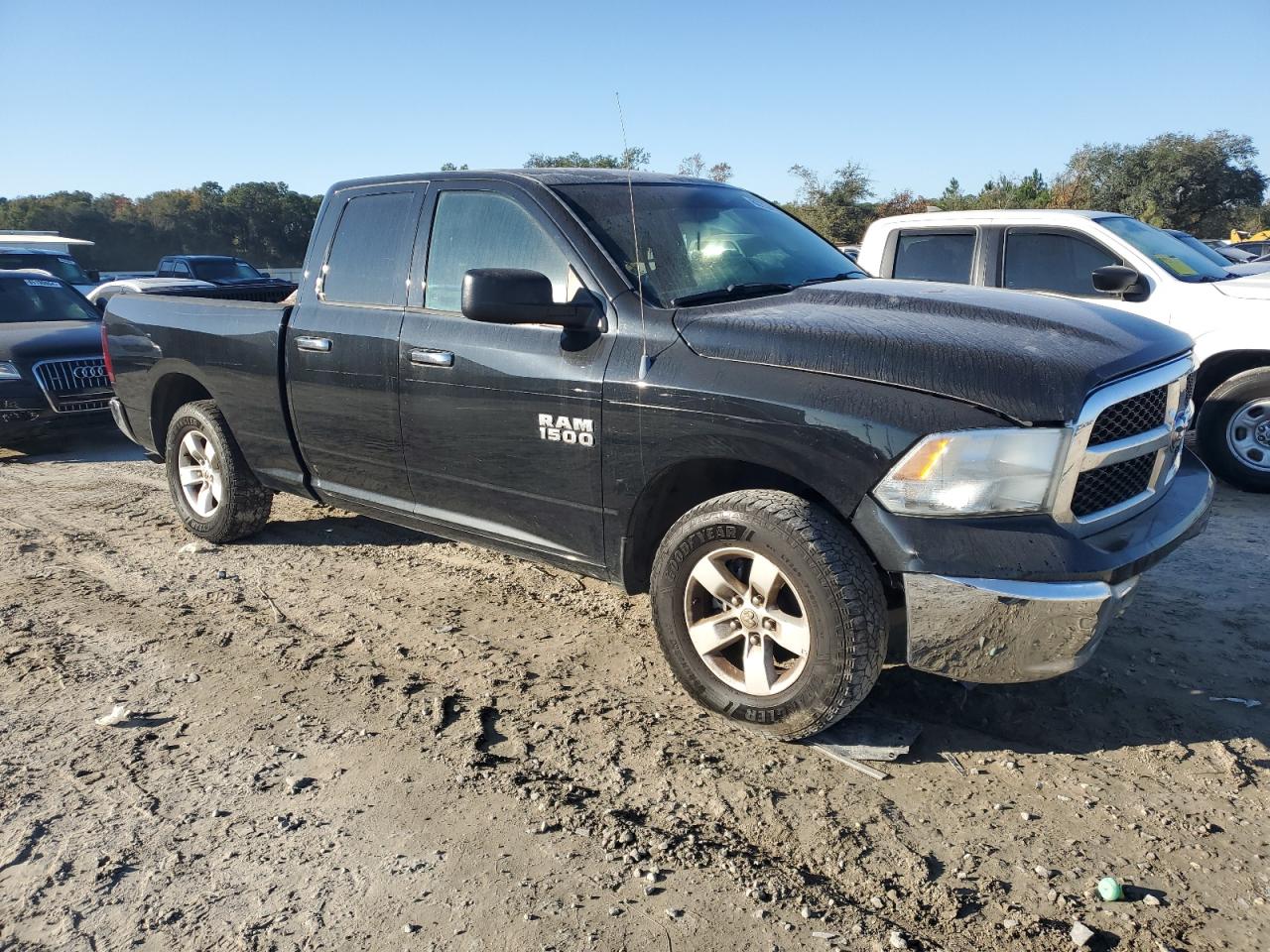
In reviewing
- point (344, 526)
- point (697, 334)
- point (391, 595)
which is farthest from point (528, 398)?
point (344, 526)

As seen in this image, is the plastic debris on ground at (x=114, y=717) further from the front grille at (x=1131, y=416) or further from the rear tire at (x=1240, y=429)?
the rear tire at (x=1240, y=429)

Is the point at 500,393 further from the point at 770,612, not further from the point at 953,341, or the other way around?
the point at 953,341

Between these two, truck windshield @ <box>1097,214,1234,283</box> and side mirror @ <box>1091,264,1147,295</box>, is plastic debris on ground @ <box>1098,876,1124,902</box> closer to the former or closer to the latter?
side mirror @ <box>1091,264,1147,295</box>

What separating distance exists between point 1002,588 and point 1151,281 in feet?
15.4

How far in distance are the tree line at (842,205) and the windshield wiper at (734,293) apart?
19079 millimetres

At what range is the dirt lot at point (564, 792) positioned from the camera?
237 centimetres

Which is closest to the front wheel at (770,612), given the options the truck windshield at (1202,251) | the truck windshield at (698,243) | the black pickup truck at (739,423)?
the black pickup truck at (739,423)

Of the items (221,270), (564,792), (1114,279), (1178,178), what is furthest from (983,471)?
(1178,178)

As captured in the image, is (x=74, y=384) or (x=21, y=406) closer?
(x=21, y=406)

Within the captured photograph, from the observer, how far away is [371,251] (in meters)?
4.42

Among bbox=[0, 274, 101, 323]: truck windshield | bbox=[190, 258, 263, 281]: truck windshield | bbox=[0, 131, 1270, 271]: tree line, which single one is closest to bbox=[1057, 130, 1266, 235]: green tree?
bbox=[0, 131, 1270, 271]: tree line

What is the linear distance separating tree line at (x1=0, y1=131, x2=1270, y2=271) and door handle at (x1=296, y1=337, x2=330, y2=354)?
18.3m

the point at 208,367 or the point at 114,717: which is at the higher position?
the point at 208,367

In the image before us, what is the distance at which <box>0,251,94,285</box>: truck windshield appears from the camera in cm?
1434
